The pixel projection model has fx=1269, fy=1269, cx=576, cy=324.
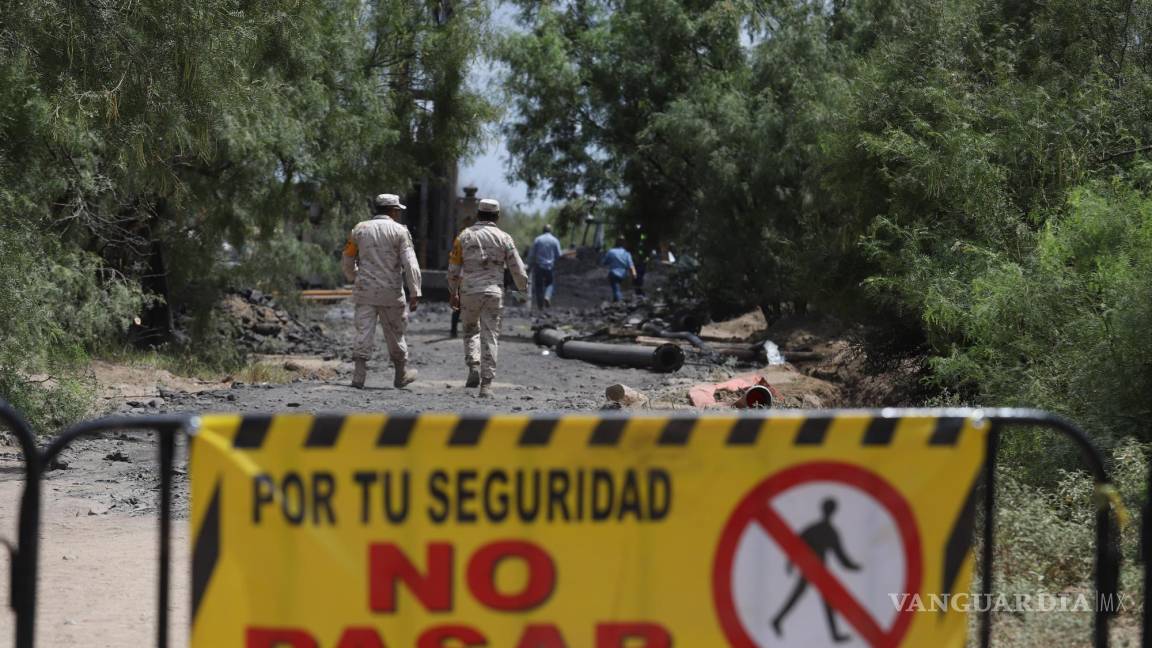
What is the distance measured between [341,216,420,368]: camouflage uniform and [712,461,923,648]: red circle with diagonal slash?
1017 centimetres

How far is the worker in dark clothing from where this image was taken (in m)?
3.56

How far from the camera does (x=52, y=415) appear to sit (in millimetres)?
10742

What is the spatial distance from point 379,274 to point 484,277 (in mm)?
1127

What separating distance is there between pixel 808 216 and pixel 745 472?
1386 cm

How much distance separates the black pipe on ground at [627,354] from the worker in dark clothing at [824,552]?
1410 cm

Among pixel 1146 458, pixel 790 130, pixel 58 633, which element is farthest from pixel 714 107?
pixel 58 633

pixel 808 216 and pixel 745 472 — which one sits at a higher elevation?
pixel 808 216

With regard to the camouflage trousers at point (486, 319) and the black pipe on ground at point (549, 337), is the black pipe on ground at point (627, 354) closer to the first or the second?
the black pipe on ground at point (549, 337)

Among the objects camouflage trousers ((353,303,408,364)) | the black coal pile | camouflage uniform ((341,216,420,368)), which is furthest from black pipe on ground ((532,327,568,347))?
camouflage uniform ((341,216,420,368))

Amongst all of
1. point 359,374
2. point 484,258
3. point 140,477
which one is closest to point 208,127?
point 140,477

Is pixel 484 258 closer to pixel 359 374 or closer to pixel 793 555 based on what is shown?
pixel 359 374

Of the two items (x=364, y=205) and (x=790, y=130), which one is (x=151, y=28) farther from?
(x=790, y=130)

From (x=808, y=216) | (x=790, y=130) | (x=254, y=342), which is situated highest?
(x=790, y=130)

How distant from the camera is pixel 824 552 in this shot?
140 inches
